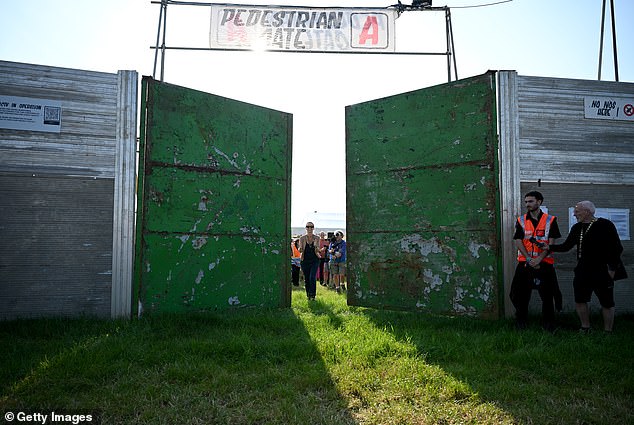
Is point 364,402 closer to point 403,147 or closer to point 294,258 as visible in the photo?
point 403,147

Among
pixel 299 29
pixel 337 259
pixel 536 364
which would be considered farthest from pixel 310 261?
pixel 536 364

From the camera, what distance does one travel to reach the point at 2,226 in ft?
19.6

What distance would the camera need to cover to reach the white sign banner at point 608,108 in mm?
7215

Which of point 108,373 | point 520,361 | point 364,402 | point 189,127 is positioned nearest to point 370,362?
point 364,402

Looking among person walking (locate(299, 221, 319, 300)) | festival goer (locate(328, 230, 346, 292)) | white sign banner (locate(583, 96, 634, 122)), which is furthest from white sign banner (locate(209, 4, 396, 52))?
festival goer (locate(328, 230, 346, 292))

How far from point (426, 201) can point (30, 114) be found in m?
5.67

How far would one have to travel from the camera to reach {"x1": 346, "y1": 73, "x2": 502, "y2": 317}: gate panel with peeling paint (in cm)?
650

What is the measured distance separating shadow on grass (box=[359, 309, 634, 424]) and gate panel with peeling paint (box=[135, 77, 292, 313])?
7.26ft

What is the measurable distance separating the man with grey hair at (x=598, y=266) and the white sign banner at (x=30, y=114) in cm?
675

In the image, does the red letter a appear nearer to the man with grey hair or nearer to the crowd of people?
the crowd of people

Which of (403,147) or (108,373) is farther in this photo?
(403,147)

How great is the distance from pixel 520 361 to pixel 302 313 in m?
3.45

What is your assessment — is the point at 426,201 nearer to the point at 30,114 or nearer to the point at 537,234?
the point at 537,234

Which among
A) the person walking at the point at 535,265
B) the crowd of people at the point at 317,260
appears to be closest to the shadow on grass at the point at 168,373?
the person walking at the point at 535,265
